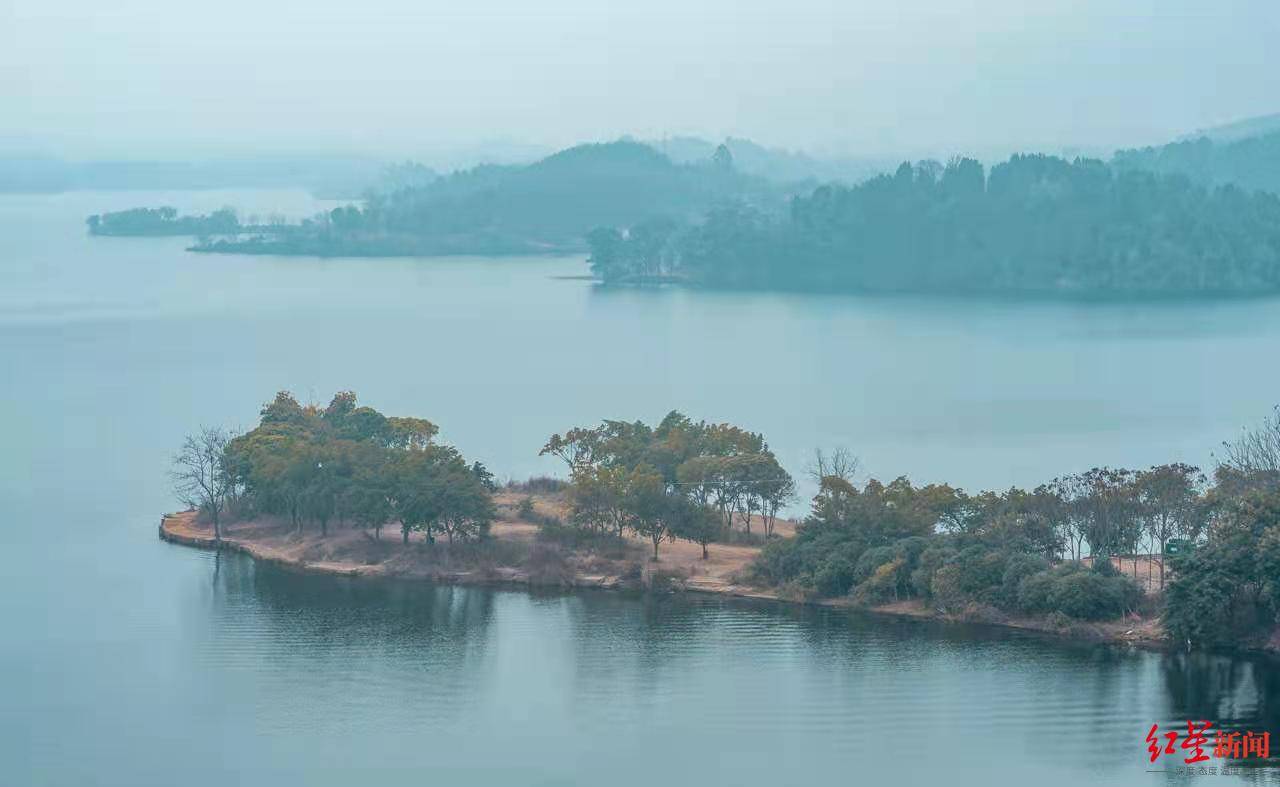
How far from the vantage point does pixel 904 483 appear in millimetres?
17812

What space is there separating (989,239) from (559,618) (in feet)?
125

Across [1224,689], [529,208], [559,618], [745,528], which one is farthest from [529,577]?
[529,208]

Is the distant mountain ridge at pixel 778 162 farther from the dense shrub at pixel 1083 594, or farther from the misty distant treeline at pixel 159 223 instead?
the dense shrub at pixel 1083 594

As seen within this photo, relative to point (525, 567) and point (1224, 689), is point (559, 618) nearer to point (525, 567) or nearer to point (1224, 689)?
point (525, 567)

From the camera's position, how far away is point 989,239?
52.9 meters

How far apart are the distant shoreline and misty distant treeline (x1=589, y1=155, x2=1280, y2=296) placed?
111ft

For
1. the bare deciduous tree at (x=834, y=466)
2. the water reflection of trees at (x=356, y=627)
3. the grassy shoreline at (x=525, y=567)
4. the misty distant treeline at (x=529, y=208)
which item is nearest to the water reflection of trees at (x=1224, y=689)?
the grassy shoreline at (x=525, y=567)

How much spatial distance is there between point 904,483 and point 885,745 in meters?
4.82

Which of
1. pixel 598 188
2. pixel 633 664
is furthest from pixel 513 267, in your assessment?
Result: pixel 633 664

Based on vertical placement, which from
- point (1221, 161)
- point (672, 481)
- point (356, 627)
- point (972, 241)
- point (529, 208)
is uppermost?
point (1221, 161)

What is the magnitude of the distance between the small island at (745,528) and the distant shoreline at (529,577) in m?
0.02

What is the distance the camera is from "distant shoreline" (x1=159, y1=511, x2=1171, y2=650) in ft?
50.6

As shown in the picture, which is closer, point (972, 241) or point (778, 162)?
point (972, 241)

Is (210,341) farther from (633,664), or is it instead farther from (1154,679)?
(1154,679)
